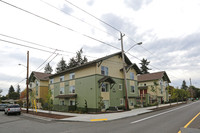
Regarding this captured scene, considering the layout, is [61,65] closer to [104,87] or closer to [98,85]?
[104,87]

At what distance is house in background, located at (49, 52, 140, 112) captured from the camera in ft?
77.5

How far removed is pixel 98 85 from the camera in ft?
77.7

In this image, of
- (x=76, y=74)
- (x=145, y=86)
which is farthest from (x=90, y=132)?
(x=145, y=86)

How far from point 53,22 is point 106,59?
14.7m

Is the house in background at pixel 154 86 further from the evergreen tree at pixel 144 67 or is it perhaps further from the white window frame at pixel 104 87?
the evergreen tree at pixel 144 67

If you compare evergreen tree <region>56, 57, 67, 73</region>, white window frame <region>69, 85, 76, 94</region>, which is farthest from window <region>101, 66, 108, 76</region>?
evergreen tree <region>56, 57, 67, 73</region>

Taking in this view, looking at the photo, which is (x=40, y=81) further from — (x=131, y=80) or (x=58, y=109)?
(x=131, y=80)

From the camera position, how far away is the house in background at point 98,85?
2361 centimetres

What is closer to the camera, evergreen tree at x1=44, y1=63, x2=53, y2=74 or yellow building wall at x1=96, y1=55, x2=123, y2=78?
yellow building wall at x1=96, y1=55, x2=123, y2=78

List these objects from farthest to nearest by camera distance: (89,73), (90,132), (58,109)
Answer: (58,109) < (89,73) < (90,132)

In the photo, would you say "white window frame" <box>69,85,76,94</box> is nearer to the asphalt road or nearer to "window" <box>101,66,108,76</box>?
"window" <box>101,66,108,76</box>

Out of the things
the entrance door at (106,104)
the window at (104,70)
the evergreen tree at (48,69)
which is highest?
the evergreen tree at (48,69)

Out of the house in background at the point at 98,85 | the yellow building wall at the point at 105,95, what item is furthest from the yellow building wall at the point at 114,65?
the yellow building wall at the point at 105,95

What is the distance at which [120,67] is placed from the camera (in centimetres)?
2888
